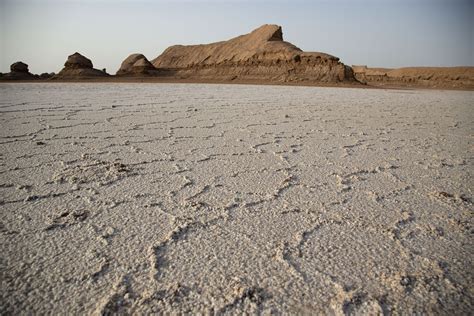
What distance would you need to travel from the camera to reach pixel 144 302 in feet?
3.07

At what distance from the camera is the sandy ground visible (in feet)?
3.19

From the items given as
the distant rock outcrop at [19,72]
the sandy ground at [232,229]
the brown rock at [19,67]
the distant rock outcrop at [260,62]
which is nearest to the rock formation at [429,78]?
the distant rock outcrop at [260,62]

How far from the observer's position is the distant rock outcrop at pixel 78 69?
3616 cm

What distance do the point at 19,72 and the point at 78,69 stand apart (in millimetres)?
6311

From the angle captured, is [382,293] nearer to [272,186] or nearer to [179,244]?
[179,244]

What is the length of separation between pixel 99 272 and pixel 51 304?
172 millimetres

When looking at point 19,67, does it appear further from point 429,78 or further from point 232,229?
point 429,78

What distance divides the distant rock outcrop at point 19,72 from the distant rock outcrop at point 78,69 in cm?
311

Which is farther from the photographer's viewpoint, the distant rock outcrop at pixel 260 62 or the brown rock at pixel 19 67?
the brown rock at pixel 19 67

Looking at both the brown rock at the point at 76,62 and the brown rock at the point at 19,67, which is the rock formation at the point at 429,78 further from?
the brown rock at the point at 19,67

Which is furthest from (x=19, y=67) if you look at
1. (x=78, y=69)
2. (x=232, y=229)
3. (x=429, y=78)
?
(x=429, y=78)

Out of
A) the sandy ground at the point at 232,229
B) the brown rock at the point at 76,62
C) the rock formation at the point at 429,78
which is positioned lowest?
the sandy ground at the point at 232,229

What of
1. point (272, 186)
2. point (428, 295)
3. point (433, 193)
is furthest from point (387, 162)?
point (428, 295)

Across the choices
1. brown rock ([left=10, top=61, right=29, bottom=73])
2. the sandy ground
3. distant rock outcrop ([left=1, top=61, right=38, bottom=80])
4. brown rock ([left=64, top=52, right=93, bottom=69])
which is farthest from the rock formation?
brown rock ([left=10, top=61, right=29, bottom=73])
